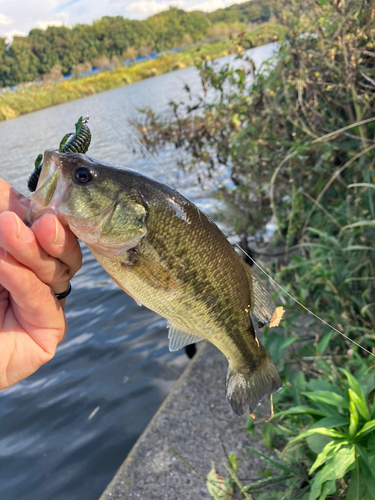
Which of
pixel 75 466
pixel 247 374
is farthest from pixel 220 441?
pixel 247 374

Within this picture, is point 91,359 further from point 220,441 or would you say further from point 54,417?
point 220,441

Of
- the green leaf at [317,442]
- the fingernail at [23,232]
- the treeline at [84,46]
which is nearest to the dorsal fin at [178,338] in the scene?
the fingernail at [23,232]

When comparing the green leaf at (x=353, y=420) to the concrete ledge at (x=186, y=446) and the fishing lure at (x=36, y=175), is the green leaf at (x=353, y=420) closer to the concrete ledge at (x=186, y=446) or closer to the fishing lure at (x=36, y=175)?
the concrete ledge at (x=186, y=446)

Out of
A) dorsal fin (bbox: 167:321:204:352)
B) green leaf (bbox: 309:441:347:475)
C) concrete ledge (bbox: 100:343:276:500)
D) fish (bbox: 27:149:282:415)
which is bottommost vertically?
concrete ledge (bbox: 100:343:276:500)

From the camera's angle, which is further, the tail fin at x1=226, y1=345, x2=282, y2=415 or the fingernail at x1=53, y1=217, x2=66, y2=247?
the tail fin at x1=226, y1=345, x2=282, y2=415

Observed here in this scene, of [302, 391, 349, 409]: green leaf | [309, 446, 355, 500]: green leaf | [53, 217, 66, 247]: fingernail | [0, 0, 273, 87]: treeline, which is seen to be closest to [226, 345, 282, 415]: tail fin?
[309, 446, 355, 500]: green leaf

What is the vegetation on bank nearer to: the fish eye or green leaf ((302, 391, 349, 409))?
green leaf ((302, 391, 349, 409))
